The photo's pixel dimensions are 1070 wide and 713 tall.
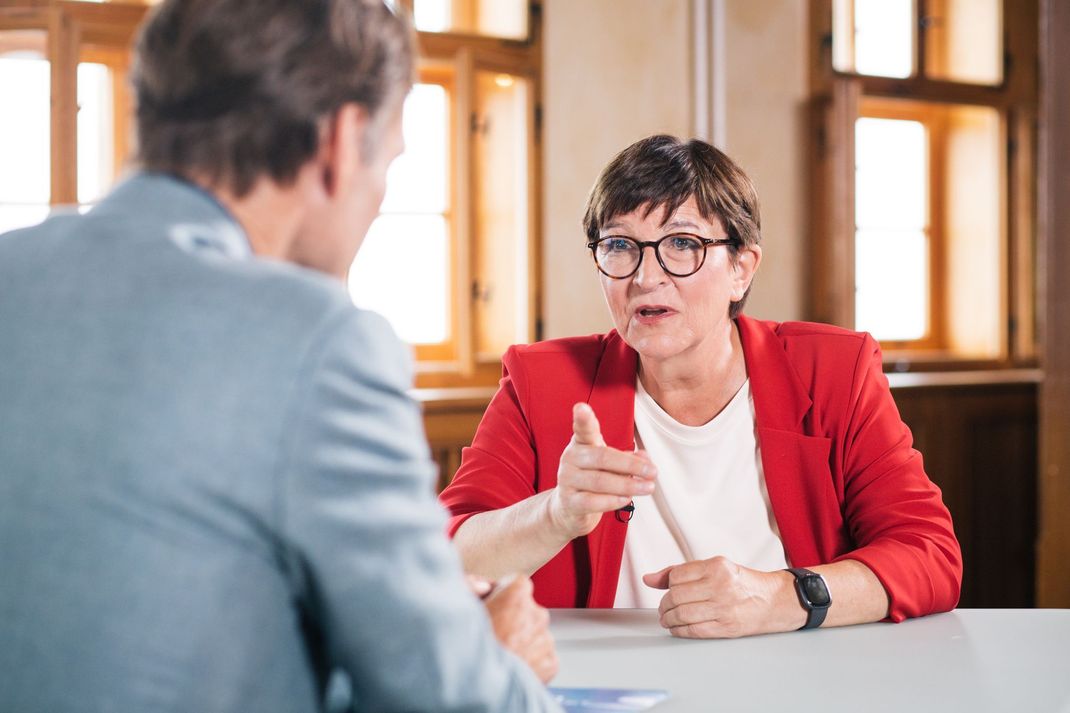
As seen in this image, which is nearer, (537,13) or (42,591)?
A: (42,591)

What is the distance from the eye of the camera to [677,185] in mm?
1814

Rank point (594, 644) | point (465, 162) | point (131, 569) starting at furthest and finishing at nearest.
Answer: point (465, 162), point (594, 644), point (131, 569)

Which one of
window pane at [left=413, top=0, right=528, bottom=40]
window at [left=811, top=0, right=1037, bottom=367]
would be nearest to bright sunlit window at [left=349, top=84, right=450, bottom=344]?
window pane at [left=413, top=0, right=528, bottom=40]

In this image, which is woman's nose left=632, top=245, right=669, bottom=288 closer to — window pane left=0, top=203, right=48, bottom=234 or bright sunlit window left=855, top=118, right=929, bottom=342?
window pane left=0, top=203, right=48, bottom=234

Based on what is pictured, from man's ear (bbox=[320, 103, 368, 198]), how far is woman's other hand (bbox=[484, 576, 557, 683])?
0.38 m

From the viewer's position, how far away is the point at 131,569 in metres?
0.65

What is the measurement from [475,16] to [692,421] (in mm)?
2847

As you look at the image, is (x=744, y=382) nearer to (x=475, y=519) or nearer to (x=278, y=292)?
(x=475, y=519)

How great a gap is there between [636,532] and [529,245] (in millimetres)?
2442

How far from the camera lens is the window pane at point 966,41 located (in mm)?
4770

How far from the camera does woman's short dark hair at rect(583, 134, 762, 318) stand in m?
1.81

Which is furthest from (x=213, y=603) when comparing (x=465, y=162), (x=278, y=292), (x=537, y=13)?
(x=537, y=13)

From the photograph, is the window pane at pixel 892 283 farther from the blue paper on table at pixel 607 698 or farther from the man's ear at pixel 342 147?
the man's ear at pixel 342 147

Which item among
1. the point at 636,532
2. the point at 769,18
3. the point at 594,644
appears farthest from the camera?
the point at 769,18
